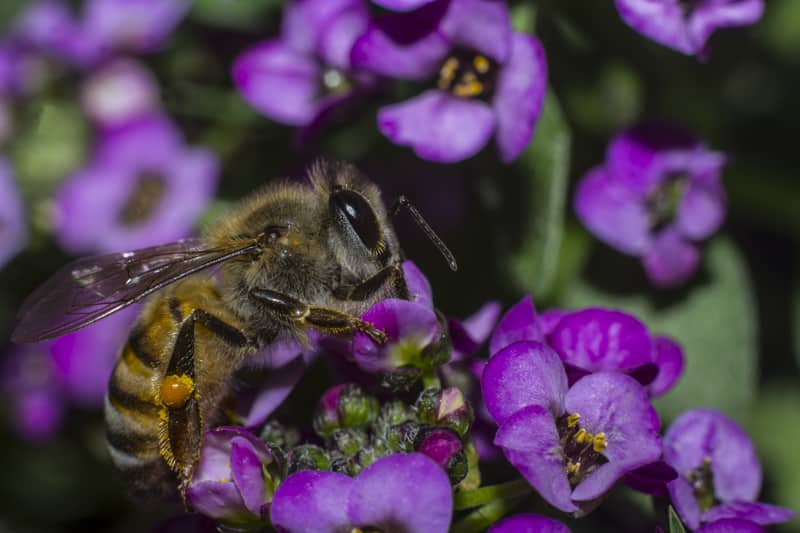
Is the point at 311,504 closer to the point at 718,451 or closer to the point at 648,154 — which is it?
the point at 718,451

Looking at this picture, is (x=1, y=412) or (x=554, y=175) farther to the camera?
(x=1, y=412)

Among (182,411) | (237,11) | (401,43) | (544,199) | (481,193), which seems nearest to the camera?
(182,411)

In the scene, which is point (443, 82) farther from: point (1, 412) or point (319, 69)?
point (1, 412)

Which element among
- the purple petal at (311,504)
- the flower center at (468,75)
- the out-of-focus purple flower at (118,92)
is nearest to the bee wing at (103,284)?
the purple petal at (311,504)

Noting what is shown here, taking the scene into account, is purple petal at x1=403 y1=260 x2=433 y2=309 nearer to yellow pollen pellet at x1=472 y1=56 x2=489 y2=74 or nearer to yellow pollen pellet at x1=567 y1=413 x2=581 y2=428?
yellow pollen pellet at x1=567 y1=413 x2=581 y2=428

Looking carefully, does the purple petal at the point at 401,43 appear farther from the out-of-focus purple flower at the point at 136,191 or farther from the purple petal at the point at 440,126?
the out-of-focus purple flower at the point at 136,191

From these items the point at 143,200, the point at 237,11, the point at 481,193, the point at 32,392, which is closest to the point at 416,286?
the point at 481,193

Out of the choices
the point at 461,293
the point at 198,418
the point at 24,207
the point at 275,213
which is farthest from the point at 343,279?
the point at 24,207
